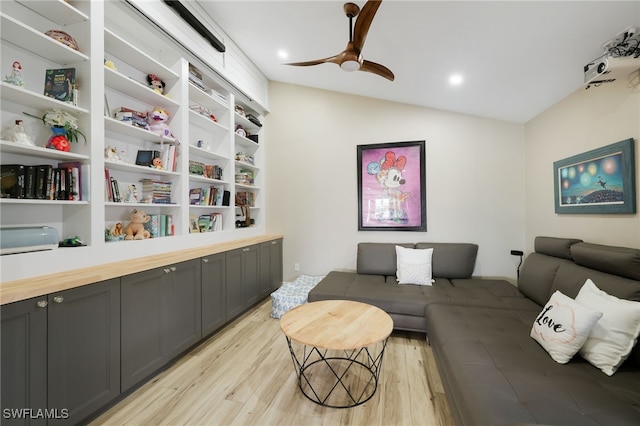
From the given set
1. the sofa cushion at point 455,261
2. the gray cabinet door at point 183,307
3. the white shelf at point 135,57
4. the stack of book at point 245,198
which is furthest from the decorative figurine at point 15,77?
Result: the sofa cushion at point 455,261

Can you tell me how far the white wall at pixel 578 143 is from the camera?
5.85 feet

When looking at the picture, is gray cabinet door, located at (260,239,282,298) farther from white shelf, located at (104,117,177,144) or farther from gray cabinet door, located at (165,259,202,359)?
white shelf, located at (104,117,177,144)

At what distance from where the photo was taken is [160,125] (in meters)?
2.33

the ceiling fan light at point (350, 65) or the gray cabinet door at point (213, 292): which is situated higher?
the ceiling fan light at point (350, 65)

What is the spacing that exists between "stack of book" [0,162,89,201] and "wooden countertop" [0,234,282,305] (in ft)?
1.60

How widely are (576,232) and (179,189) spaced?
370cm

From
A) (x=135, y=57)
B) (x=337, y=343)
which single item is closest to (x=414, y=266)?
(x=337, y=343)

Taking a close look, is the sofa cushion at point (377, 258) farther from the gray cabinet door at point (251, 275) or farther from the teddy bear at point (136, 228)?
the teddy bear at point (136, 228)

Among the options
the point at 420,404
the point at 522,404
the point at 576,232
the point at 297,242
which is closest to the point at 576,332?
the point at 522,404

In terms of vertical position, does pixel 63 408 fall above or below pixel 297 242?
below

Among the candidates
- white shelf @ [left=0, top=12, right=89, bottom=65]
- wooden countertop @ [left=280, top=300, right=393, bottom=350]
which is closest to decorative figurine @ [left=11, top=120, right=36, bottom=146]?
white shelf @ [left=0, top=12, right=89, bottom=65]

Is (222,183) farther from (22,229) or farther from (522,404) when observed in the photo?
(522,404)

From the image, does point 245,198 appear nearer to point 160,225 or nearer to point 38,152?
point 160,225

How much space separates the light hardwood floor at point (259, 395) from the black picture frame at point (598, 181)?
182 centimetres
